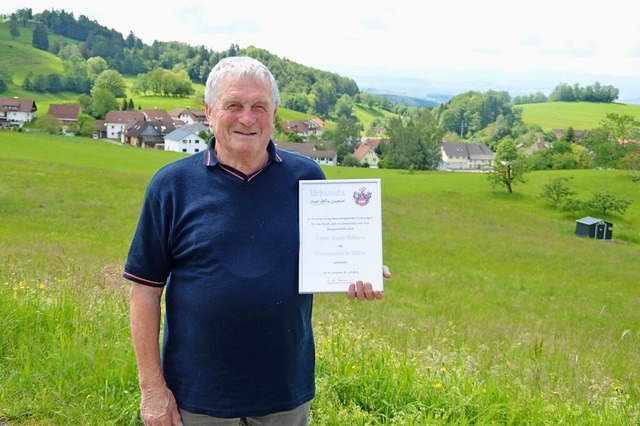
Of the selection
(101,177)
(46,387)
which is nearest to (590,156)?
(101,177)

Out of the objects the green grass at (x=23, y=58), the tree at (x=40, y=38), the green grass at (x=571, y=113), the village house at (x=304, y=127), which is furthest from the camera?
the tree at (x=40, y=38)

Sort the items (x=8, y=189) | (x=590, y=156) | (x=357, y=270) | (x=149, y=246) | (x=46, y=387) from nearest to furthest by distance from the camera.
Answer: (x=149, y=246) < (x=357, y=270) < (x=46, y=387) < (x=8, y=189) < (x=590, y=156)

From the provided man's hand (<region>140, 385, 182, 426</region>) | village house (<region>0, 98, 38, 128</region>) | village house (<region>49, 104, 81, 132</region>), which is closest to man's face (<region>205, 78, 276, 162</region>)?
man's hand (<region>140, 385, 182, 426</region>)

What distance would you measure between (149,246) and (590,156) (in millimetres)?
95906

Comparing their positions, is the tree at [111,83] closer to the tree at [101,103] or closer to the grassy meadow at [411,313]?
the tree at [101,103]

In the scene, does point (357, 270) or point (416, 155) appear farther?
point (416, 155)

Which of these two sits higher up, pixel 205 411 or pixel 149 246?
pixel 149 246

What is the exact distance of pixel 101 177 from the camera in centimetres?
4575

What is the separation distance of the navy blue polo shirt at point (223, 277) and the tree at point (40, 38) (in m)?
199

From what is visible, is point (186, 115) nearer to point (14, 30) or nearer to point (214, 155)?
point (14, 30)

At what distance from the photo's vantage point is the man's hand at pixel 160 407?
112 inches

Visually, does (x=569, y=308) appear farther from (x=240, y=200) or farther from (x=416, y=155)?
(x=416, y=155)

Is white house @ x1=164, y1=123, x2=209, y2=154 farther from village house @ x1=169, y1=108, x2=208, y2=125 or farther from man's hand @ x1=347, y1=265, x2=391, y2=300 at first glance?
man's hand @ x1=347, y1=265, x2=391, y2=300

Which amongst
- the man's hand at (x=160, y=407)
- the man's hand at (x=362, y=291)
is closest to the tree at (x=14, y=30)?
the man's hand at (x=160, y=407)
